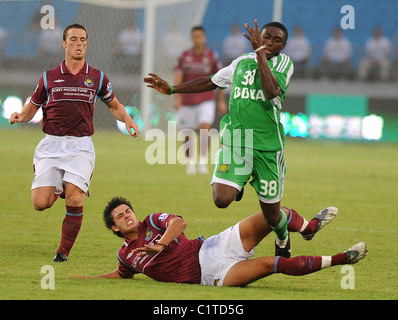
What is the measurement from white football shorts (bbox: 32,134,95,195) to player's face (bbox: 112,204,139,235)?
1.04 m

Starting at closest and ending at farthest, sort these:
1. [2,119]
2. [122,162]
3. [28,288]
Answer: [28,288] → [122,162] → [2,119]

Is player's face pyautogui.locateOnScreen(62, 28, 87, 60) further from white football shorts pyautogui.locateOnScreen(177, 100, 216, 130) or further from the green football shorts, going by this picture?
white football shorts pyautogui.locateOnScreen(177, 100, 216, 130)

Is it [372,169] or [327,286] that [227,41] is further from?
[327,286]

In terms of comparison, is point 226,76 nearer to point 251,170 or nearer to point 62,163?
point 251,170

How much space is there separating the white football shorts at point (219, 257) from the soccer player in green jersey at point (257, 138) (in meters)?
0.64

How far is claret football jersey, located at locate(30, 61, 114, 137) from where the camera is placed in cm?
735

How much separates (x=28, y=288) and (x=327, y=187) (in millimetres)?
8847

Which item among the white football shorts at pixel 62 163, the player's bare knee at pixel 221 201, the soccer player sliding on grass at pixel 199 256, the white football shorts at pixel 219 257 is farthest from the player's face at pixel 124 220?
the white football shorts at pixel 62 163

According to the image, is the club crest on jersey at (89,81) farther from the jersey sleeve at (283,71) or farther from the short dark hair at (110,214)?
the jersey sleeve at (283,71)

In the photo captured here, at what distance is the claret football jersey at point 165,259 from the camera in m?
6.05

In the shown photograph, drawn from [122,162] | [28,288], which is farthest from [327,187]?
[28,288]

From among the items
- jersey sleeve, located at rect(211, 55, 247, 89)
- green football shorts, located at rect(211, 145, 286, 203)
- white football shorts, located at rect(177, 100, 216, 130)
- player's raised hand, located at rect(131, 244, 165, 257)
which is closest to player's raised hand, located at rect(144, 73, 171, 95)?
jersey sleeve, located at rect(211, 55, 247, 89)

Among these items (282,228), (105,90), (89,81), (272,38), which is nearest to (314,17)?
(105,90)

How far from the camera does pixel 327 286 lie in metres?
6.14
